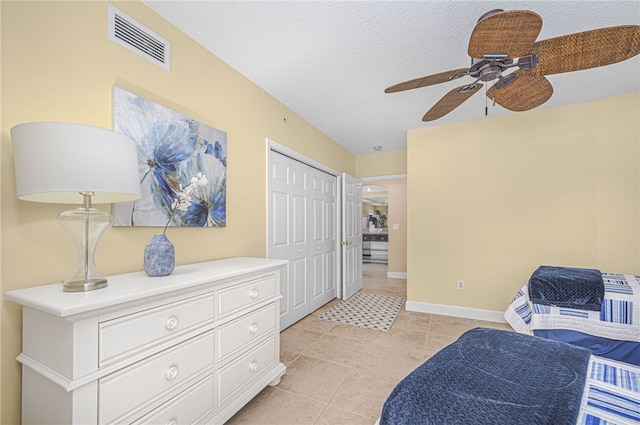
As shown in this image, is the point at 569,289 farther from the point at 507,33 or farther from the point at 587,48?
the point at 507,33

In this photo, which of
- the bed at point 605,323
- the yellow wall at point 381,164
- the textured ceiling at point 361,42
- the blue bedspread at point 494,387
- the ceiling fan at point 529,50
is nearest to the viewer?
the blue bedspread at point 494,387

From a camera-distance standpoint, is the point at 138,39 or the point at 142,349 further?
the point at 138,39

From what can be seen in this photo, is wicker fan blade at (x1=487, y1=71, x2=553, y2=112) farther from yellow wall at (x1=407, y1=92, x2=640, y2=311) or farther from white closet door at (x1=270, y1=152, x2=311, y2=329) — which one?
white closet door at (x1=270, y1=152, x2=311, y2=329)

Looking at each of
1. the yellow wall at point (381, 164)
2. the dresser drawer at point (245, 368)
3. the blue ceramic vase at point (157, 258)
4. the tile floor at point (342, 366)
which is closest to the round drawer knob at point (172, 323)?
the blue ceramic vase at point (157, 258)

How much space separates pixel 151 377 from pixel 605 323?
9.68 feet

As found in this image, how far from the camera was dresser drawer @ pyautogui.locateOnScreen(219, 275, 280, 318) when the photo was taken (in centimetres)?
161

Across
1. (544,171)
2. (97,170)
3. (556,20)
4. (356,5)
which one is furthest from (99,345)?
(544,171)

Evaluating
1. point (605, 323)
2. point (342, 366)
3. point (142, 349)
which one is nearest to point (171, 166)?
point (142, 349)

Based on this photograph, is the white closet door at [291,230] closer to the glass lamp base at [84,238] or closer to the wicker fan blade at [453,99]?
the wicker fan blade at [453,99]

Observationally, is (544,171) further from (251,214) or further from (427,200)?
(251,214)

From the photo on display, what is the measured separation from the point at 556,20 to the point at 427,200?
7.61ft

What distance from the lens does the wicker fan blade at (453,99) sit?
176cm

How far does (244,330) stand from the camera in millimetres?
1741

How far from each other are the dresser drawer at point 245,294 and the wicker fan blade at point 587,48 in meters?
2.01
